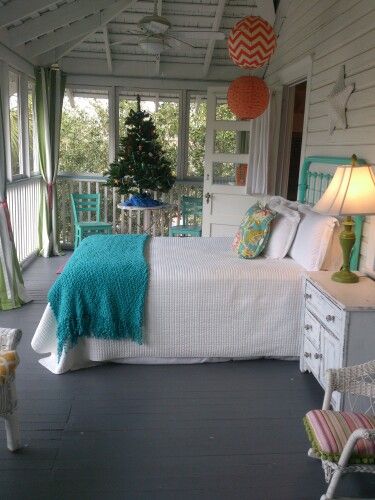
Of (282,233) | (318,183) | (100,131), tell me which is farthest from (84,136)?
(282,233)

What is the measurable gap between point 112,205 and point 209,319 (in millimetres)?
4045

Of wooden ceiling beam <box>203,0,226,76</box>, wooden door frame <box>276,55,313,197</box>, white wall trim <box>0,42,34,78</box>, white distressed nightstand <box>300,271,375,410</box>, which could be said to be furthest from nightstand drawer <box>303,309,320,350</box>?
wooden ceiling beam <box>203,0,226,76</box>

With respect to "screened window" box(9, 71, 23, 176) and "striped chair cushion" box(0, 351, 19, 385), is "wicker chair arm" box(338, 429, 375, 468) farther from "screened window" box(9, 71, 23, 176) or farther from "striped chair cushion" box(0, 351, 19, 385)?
"screened window" box(9, 71, 23, 176)

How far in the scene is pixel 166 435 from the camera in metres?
2.39

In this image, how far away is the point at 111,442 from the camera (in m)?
2.32

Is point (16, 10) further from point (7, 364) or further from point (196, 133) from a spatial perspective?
point (7, 364)

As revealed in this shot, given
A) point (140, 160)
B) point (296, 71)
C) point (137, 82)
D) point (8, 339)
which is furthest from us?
point (137, 82)

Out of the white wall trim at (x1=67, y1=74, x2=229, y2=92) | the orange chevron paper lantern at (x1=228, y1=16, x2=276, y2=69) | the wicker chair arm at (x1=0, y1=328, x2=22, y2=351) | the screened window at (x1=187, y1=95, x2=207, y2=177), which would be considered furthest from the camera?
the screened window at (x1=187, y1=95, x2=207, y2=177)

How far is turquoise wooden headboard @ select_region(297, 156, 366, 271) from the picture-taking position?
3049mm

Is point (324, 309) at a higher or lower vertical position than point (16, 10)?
lower

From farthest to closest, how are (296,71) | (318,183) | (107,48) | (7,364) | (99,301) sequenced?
(107,48), (296,71), (318,183), (99,301), (7,364)

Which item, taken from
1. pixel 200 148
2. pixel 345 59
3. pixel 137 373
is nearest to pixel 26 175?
pixel 200 148

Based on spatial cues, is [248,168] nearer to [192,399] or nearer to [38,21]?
[38,21]

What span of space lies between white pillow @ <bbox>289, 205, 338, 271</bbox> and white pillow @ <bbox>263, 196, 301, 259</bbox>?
46 millimetres
